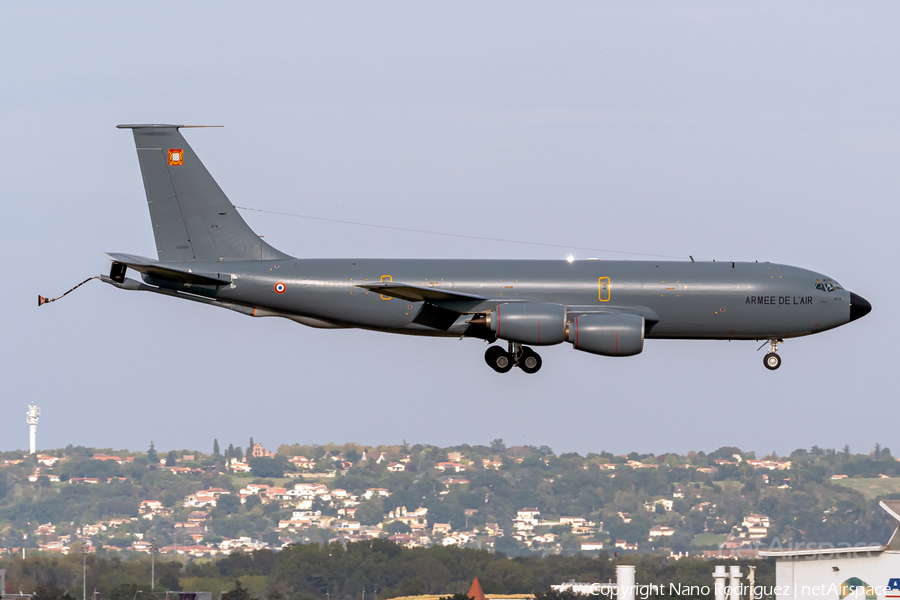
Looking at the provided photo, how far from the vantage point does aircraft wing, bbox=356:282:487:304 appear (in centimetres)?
5062

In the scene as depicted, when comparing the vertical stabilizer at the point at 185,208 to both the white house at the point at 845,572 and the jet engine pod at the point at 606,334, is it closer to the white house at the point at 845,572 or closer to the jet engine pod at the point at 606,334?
the jet engine pod at the point at 606,334

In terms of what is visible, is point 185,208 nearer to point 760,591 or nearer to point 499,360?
point 499,360

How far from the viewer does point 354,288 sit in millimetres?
52812

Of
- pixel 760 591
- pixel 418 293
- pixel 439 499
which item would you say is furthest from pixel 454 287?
pixel 439 499

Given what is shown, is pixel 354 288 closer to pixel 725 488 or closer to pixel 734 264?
pixel 734 264

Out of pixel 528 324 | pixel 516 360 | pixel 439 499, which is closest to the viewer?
pixel 528 324

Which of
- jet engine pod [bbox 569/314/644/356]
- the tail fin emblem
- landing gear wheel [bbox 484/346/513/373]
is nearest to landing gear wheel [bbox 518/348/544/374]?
landing gear wheel [bbox 484/346/513/373]

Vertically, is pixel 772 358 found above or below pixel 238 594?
above

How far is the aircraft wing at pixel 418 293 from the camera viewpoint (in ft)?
166

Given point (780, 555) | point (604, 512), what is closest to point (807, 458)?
point (604, 512)

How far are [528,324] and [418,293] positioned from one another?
4.47m

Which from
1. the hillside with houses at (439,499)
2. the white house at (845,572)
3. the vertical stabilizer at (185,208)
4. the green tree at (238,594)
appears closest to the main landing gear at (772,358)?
the white house at (845,572)

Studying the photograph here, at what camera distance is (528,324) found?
166 ft

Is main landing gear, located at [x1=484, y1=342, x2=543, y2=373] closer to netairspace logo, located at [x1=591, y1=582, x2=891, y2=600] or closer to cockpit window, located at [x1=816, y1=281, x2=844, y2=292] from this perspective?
cockpit window, located at [x1=816, y1=281, x2=844, y2=292]
